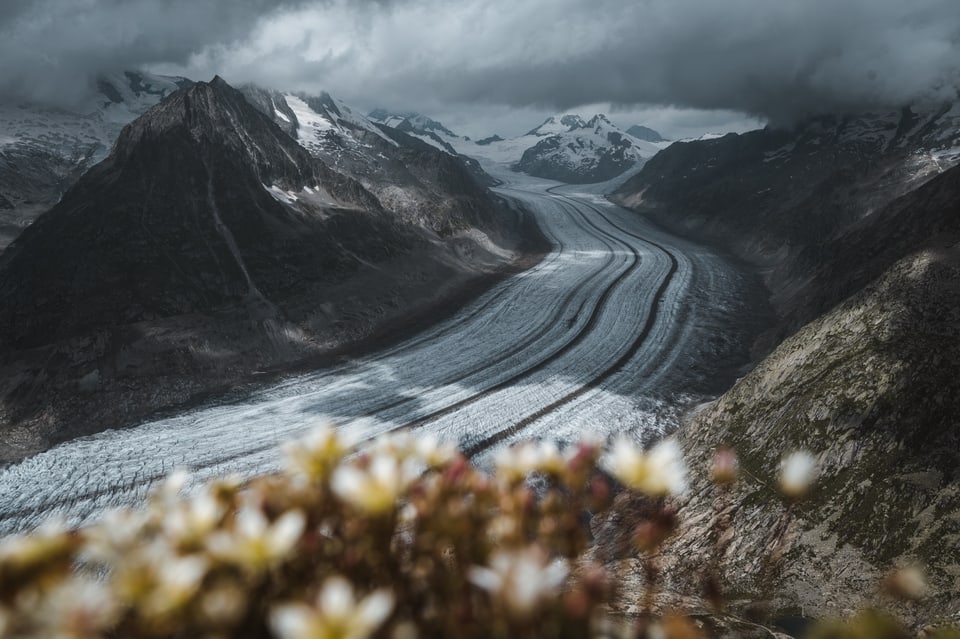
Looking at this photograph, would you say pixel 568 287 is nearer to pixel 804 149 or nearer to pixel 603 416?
pixel 603 416

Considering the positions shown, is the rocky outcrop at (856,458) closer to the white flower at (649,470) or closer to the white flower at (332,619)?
the white flower at (649,470)

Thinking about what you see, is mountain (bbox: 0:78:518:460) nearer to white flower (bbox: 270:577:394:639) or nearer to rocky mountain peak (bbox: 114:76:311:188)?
rocky mountain peak (bbox: 114:76:311:188)

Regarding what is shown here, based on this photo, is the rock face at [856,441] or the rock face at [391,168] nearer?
the rock face at [856,441]

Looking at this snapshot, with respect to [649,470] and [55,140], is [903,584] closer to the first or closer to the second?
[649,470]

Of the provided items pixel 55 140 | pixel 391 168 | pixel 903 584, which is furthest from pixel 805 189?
pixel 55 140

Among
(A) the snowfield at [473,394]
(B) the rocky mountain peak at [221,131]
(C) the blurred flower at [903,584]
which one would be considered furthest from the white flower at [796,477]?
(B) the rocky mountain peak at [221,131]
